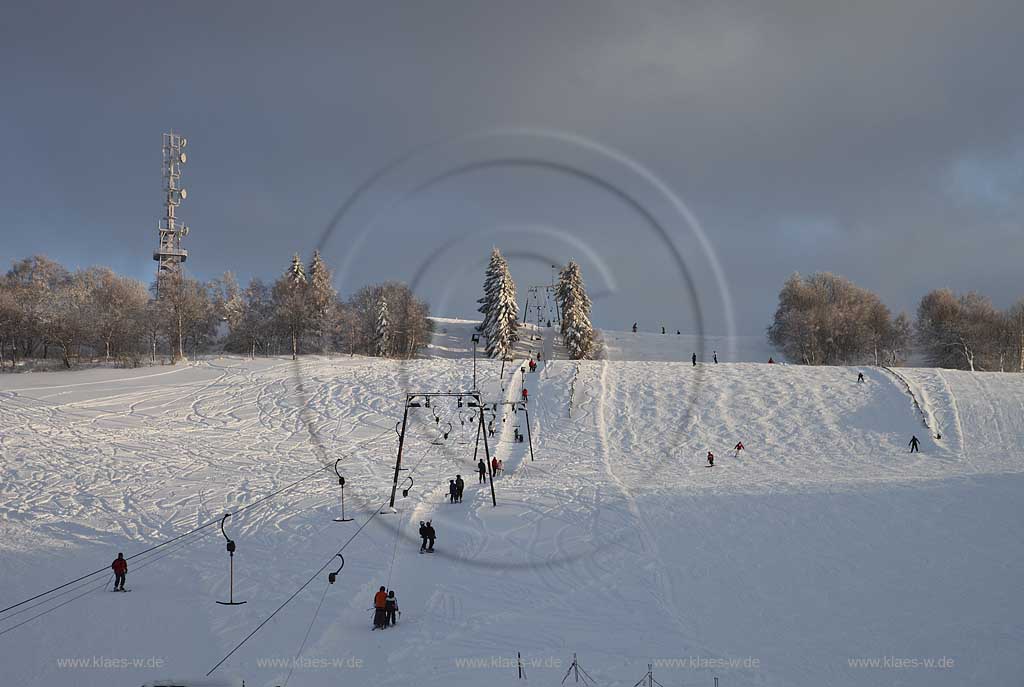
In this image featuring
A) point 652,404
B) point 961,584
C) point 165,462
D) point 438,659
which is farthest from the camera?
point 652,404

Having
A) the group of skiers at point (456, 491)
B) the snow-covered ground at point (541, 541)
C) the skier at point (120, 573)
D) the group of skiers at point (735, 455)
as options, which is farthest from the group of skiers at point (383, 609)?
the group of skiers at point (735, 455)

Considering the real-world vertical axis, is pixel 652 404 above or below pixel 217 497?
above

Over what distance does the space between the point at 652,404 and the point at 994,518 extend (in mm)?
27398

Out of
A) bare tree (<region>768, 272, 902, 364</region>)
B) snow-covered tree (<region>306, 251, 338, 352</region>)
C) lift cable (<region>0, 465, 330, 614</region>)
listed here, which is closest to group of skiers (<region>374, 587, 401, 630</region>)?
lift cable (<region>0, 465, 330, 614</region>)

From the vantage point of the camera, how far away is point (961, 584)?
16.4 m

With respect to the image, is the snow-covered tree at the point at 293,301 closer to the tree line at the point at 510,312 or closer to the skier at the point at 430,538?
the tree line at the point at 510,312

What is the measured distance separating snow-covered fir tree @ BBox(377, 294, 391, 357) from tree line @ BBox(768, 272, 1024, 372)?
5344 centimetres

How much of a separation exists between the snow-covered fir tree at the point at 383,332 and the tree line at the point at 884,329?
175 ft

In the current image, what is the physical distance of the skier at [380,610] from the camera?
13273 mm

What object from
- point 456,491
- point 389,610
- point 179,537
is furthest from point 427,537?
point 179,537

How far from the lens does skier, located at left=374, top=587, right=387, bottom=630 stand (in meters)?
13.3

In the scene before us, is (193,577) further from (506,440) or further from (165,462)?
(506,440)

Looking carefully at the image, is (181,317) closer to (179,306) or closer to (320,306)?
(179,306)

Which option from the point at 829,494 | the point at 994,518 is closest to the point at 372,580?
the point at 829,494
